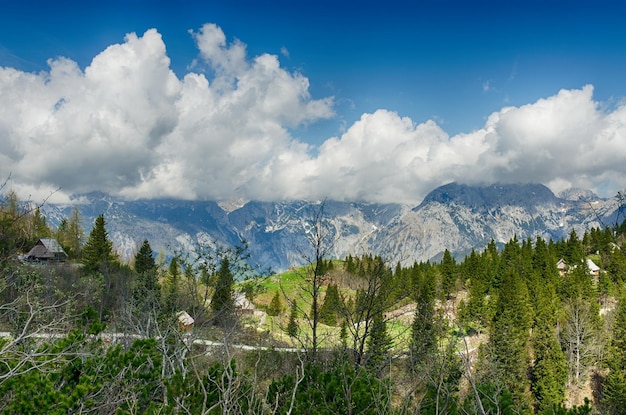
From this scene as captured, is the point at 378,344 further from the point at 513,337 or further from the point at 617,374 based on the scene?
the point at 617,374

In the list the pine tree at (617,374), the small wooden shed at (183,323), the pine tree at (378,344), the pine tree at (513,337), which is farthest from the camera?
the pine tree at (513,337)

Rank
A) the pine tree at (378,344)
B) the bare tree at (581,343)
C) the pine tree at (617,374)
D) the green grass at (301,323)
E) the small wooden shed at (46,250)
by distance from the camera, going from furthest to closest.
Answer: the small wooden shed at (46,250), the bare tree at (581,343), the pine tree at (617,374), the green grass at (301,323), the pine tree at (378,344)

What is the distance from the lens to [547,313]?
3572cm

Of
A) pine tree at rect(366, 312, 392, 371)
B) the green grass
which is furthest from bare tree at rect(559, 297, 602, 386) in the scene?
pine tree at rect(366, 312, 392, 371)

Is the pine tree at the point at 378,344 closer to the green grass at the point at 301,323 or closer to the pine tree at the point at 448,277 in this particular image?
the green grass at the point at 301,323

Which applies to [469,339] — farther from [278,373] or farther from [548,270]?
[278,373]

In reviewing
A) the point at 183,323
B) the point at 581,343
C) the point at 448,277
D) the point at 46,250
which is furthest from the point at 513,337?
the point at 46,250

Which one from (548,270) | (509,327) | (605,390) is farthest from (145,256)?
(548,270)

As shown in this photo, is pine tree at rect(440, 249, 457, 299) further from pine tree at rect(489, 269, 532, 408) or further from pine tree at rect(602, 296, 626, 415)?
pine tree at rect(602, 296, 626, 415)

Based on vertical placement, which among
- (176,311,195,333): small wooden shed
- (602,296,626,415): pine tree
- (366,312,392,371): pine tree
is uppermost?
(366,312,392,371): pine tree

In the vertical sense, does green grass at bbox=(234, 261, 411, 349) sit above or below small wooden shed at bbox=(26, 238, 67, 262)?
below

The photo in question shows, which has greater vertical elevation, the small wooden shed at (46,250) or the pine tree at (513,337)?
the small wooden shed at (46,250)

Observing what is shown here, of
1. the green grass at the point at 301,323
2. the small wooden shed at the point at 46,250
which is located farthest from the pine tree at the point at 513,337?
the small wooden shed at the point at 46,250

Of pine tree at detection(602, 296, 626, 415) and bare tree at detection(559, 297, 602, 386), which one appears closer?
pine tree at detection(602, 296, 626, 415)
